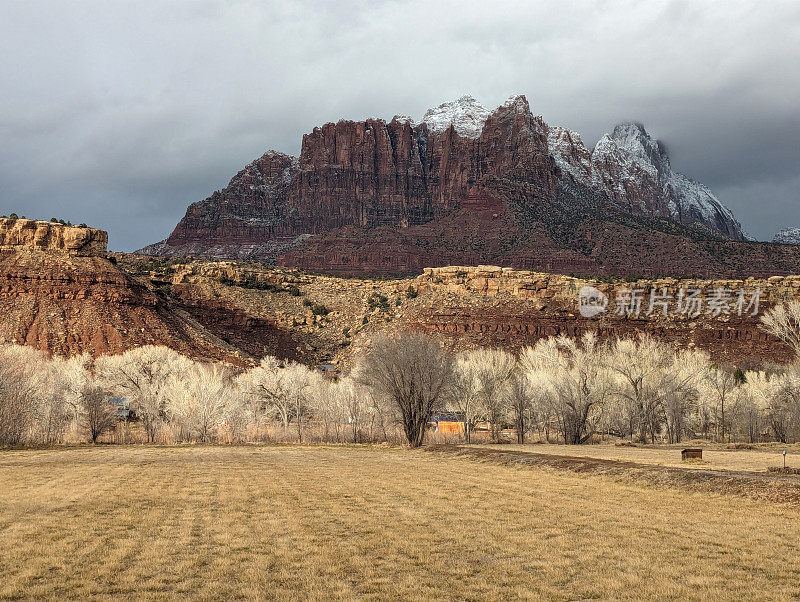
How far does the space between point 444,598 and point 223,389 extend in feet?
168

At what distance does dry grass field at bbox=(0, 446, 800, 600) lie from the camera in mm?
11867

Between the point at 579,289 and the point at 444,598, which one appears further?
the point at 579,289

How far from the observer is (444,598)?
36.9 feet

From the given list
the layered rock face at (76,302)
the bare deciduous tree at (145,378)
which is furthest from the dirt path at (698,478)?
the layered rock face at (76,302)

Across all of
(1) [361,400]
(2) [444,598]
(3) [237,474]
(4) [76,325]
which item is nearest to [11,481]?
(3) [237,474]

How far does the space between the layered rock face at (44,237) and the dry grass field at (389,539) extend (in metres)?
61.0

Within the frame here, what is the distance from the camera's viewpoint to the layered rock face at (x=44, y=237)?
8188 centimetres

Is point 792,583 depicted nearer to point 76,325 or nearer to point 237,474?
point 237,474

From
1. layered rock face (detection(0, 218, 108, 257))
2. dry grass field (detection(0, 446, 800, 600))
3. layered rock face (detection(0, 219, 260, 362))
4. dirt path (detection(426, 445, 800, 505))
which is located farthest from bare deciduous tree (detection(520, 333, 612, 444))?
layered rock face (detection(0, 218, 108, 257))

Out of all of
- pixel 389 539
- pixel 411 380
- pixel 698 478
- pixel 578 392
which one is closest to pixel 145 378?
pixel 411 380

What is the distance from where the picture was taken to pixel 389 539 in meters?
15.9

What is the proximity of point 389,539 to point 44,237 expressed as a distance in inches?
3134

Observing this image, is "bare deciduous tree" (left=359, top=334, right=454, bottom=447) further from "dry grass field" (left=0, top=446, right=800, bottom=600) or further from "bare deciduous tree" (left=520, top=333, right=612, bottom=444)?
"dry grass field" (left=0, top=446, right=800, bottom=600)

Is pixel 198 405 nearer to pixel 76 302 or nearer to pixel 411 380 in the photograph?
pixel 411 380
